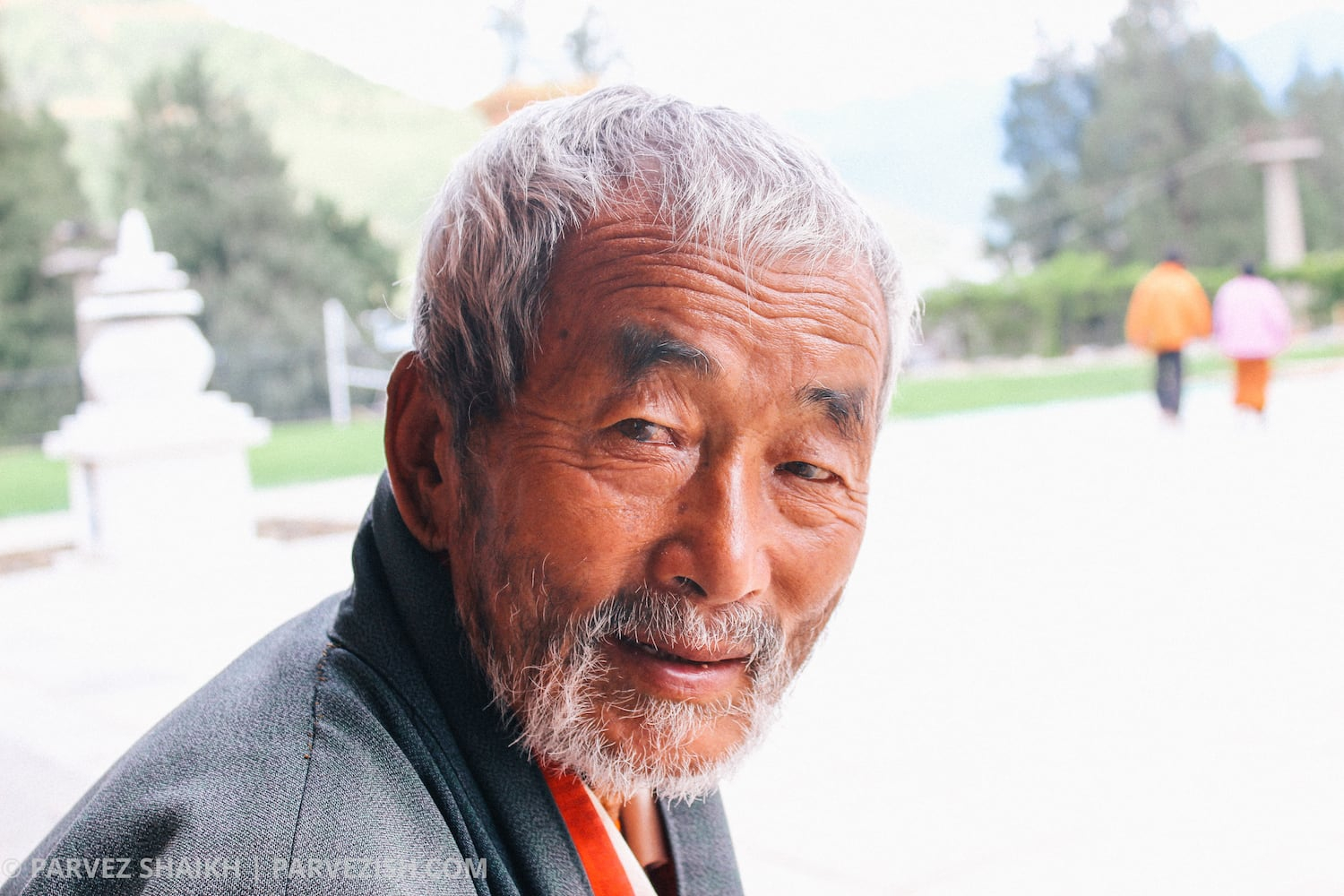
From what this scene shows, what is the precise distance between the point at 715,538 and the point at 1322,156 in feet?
190

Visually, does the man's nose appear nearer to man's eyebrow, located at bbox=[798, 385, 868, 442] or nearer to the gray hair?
man's eyebrow, located at bbox=[798, 385, 868, 442]

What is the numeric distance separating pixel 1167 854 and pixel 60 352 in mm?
30053

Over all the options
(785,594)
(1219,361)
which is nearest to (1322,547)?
(785,594)

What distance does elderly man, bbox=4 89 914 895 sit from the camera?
4.00 feet

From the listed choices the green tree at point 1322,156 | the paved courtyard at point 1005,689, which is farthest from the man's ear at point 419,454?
the green tree at point 1322,156

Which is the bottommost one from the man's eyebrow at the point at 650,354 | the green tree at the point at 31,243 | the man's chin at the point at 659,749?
the man's chin at the point at 659,749

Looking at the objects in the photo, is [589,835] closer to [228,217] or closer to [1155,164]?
[228,217]

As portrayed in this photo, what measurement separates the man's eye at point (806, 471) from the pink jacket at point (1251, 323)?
13.0 m

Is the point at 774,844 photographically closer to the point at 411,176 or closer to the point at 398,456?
the point at 398,456

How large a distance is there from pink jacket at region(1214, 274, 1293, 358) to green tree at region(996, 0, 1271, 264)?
33.5m

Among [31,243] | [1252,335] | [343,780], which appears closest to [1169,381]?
[1252,335]

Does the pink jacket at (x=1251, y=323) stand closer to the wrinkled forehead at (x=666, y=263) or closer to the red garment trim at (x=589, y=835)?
the wrinkled forehead at (x=666, y=263)

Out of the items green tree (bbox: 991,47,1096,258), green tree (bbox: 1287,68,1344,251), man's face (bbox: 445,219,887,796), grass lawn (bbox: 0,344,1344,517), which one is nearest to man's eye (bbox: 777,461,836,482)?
man's face (bbox: 445,219,887,796)

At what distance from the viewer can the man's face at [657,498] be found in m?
1.23
